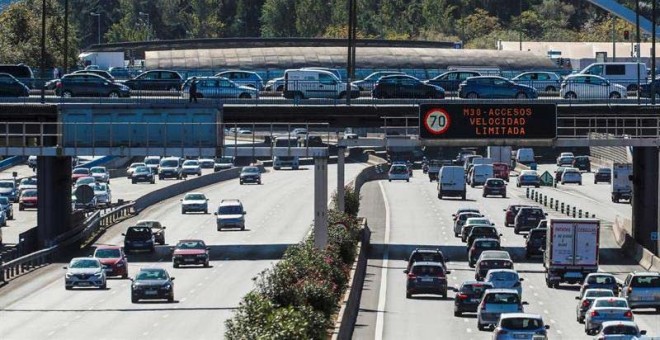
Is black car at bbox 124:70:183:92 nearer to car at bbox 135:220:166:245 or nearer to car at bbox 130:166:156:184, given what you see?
car at bbox 135:220:166:245

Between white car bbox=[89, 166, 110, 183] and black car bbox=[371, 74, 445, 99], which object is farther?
white car bbox=[89, 166, 110, 183]

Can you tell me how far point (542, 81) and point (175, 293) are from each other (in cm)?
4191

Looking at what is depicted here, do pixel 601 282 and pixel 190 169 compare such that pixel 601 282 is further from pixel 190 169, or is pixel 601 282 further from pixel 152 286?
pixel 190 169

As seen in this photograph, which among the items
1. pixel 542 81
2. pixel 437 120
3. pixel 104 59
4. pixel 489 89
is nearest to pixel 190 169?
pixel 104 59

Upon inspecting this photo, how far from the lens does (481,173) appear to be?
125125 mm

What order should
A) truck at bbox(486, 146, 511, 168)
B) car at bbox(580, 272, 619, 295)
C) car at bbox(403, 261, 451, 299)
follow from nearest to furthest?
car at bbox(580, 272, 619, 295)
car at bbox(403, 261, 451, 299)
truck at bbox(486, 146, 511, 168)

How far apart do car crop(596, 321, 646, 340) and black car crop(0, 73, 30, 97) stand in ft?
157

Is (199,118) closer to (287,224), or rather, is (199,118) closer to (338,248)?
(338,248)

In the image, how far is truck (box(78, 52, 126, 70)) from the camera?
476ft

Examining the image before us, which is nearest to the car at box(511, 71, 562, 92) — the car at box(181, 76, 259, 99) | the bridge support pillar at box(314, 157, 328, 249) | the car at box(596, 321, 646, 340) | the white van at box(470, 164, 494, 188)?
the car at box(181, 76, 259, 99)

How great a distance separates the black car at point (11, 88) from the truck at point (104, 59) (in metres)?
57.5

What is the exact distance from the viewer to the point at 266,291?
142ft

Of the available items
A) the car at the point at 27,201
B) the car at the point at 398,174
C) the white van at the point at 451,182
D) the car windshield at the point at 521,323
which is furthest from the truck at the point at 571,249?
the car at the point at 398,174

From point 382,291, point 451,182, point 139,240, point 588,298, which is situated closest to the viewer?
point 588,298
